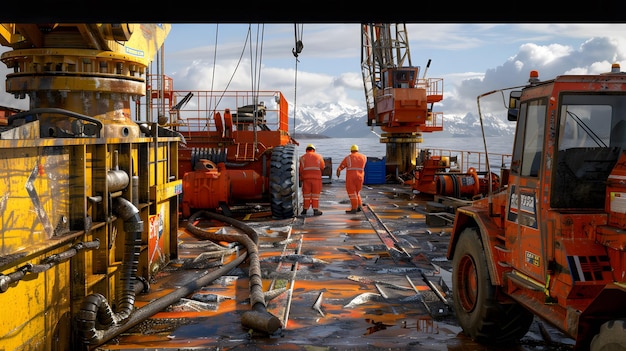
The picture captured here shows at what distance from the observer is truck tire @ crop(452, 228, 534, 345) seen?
5.77m

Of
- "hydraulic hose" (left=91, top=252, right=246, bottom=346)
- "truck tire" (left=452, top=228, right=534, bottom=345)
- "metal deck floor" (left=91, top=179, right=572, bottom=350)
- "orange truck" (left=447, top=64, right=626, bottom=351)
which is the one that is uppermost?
"orange truck" (left=447, top=64, right=626, bottom=351)

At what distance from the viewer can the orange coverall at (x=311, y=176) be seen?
Answer: 1529 cm

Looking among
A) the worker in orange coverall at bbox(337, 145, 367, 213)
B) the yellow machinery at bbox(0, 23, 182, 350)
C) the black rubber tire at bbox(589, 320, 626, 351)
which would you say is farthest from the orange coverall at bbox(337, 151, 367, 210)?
the black rubber tire at bbox(589, 320, 626, 351)

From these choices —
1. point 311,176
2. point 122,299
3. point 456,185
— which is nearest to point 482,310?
point 122,299

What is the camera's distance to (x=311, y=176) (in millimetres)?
15430

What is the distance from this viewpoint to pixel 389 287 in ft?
27.2

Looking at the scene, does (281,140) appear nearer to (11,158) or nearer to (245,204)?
(245,204)

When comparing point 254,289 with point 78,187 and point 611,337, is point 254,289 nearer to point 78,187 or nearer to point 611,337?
point 78,187

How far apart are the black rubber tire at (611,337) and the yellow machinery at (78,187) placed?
397cm

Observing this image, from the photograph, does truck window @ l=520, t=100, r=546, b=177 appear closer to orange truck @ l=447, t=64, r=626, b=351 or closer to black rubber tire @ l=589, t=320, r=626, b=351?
orange truck @ l=447, t=64, r=626, b=351

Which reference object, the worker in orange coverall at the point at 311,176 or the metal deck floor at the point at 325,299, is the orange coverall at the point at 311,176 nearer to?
the worker in orange coverall at the point at 311,176

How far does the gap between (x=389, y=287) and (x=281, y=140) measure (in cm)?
926

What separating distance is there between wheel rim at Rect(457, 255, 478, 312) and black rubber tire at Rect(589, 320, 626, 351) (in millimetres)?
2219
